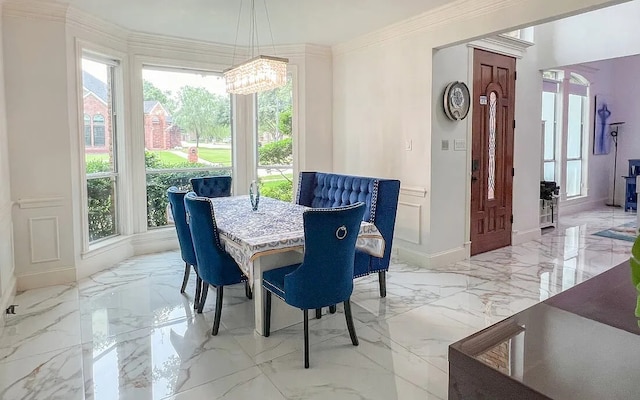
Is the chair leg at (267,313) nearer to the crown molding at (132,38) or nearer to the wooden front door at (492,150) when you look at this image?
the wooden front door at (492,150)

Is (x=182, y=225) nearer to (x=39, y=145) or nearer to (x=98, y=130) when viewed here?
(x=39, y=145)

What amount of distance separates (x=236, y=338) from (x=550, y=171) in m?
7.19

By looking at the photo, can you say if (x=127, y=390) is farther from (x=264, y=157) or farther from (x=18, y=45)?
(x=264, y=157)

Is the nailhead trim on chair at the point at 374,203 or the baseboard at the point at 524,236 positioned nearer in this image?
the nailhead trim on chair at the point at 374,203

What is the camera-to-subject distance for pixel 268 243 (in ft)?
8.83

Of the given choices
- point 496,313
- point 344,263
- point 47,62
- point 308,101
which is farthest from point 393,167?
point 47,62

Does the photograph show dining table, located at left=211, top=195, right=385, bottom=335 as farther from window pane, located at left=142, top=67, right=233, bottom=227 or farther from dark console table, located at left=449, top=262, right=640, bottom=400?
window pane, located at left=142, top=67, right=233, bottom=227

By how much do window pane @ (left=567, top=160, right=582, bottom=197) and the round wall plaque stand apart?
5.06m

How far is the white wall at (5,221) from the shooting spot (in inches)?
135

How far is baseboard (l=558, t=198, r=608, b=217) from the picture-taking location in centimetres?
821

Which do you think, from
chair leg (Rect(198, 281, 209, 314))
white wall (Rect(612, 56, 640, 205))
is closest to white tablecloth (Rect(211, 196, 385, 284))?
chair leg (Rect(198, 281, 209, 314))

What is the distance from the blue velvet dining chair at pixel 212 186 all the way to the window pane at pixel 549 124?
5.91m

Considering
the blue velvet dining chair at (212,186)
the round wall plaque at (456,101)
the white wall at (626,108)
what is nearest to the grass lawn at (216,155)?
the blue velvet dining chair at (212,186)

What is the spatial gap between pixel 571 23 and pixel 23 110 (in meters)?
6.63
